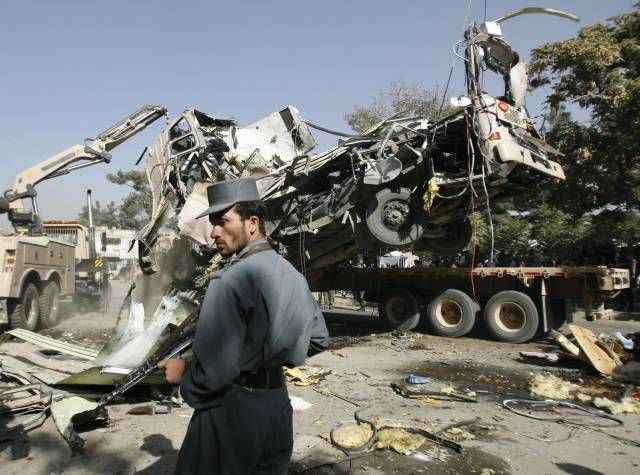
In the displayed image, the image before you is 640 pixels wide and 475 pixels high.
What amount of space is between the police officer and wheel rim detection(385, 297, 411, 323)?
27.2 ft

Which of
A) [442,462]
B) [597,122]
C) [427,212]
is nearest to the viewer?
[442,462]

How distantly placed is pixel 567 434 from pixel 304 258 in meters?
5.28

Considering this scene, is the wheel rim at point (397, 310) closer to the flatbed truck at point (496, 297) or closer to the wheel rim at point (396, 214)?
the flatbed truck at point (496, 297)

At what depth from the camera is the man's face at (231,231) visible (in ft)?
6.50

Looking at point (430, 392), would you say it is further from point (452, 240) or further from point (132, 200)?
point (132, 200)

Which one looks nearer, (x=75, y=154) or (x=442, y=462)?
(x=442, y=462)

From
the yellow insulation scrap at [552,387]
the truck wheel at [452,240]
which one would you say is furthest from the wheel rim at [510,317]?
the yellow insulation scrap at [552,387]

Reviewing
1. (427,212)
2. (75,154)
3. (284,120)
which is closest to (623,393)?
(427,212)

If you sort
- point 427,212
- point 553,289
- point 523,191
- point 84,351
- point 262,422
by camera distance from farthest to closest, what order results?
point 553,289
point 523,191
point 427,212
point 84,351
point 262,422

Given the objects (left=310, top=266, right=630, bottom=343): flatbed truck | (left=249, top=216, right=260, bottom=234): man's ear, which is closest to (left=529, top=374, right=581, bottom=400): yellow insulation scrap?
(left=310, top=266, right=630, bottom=343): flatbed truck

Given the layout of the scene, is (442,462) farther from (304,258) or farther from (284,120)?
(284,120)

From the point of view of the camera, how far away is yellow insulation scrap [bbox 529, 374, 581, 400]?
18.2 feet

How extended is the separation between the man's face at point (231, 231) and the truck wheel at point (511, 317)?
7.87 m

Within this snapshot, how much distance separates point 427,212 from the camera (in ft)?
25.0
